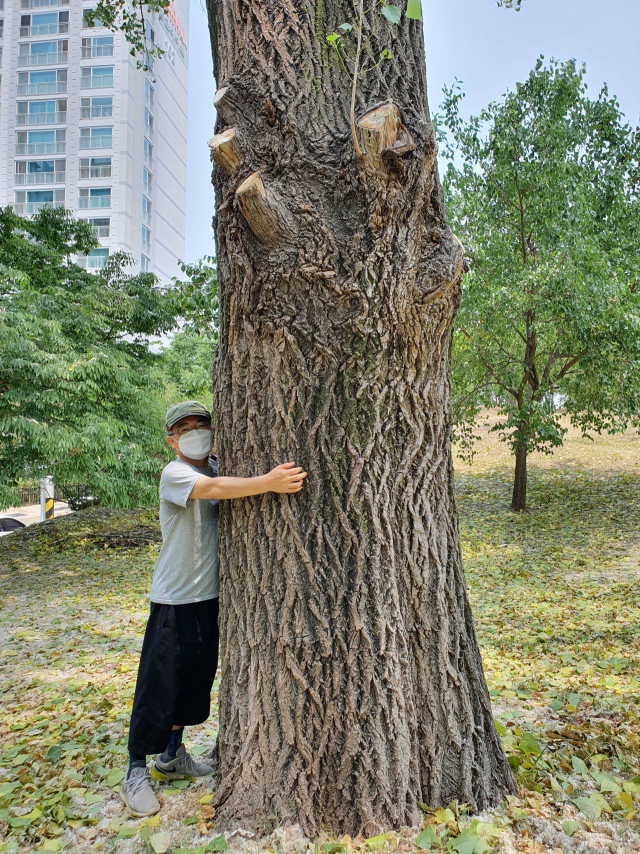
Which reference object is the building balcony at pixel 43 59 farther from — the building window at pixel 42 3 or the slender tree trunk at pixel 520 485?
the slender tree trunk at pixel 520 485

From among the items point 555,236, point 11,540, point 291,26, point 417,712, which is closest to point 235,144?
point 291,26

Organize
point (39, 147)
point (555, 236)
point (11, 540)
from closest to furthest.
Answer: point (555, 236)
point (11, 540)
point (39, 147)

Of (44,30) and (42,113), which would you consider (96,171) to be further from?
(44,30)

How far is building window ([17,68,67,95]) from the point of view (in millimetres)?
41406

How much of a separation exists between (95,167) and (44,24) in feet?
35.6

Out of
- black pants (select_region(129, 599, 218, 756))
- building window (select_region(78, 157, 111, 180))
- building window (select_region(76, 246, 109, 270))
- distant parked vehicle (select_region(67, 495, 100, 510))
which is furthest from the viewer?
building window (select_region(78, 157, 111, 180))

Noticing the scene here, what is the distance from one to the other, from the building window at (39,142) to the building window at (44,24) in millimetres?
6835

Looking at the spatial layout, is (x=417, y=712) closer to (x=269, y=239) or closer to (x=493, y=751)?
(x=493, y=751)

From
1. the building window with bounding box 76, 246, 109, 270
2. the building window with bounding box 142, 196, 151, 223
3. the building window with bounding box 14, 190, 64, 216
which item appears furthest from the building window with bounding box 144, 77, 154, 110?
the building window with bounding box 76, 246, 109, 270

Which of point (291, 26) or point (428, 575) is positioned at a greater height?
point (291, 26)

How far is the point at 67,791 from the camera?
9.29 feet

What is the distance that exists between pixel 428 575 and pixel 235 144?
192 cm

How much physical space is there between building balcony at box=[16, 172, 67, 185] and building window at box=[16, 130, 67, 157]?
4.45ft

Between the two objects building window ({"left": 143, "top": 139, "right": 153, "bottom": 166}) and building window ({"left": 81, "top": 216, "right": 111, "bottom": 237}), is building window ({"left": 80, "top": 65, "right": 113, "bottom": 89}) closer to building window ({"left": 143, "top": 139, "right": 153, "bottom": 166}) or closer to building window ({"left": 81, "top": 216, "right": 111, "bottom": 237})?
building window ({"left": 143, "top": 139, "right": 153, "bottom": 166})
